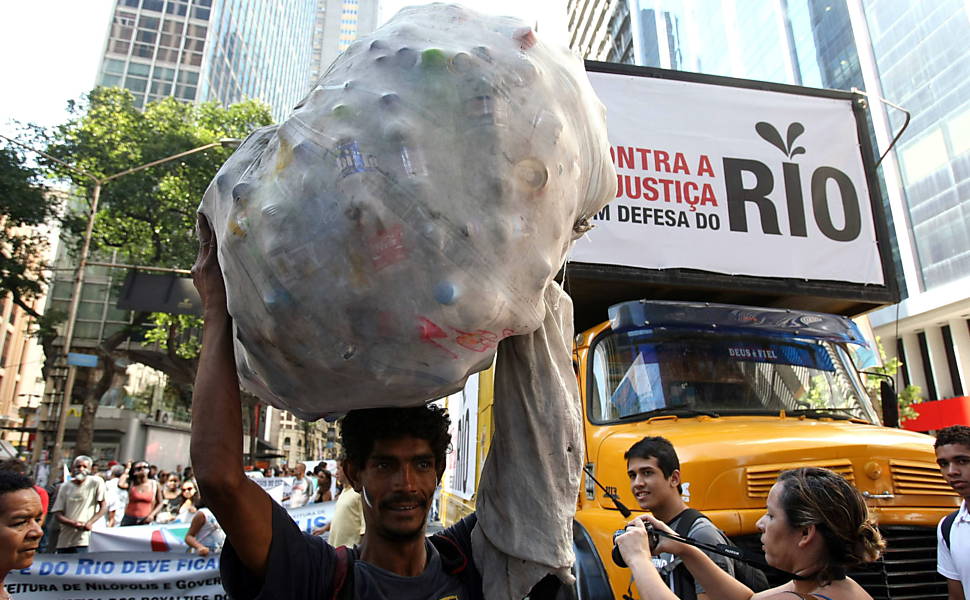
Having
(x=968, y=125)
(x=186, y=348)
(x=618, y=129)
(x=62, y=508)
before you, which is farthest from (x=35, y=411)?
(x=968, y=125)

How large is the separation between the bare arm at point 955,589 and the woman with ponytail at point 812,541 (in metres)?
1.53

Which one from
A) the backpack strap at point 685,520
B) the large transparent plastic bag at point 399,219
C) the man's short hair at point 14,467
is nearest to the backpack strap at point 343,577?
the large transparent plastic bag at point 399,219

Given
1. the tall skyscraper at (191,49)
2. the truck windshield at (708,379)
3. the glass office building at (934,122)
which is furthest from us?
the tall skyscraper at (191,49)

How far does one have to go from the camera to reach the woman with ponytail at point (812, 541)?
78.4 inches

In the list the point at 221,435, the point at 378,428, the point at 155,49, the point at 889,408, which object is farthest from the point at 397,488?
the point at 155,49

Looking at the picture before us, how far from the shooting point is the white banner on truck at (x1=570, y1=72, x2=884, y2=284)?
4668 millimetres

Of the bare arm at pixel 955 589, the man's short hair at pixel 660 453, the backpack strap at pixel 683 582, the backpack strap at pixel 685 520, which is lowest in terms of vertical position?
the bare arm at pixel 955 589

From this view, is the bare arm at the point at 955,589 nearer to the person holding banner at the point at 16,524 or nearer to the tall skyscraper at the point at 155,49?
the person holding banner at the point at 16,524

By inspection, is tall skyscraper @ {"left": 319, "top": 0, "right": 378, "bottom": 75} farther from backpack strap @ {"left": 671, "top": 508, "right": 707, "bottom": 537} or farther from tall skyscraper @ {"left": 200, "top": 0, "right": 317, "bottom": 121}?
backpack strap @ {"left": 671, "top": 508, "right": 707, "bottom": 537}

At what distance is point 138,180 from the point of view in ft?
69.4

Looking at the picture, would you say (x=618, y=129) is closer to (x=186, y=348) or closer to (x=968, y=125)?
(x=186, y=348)

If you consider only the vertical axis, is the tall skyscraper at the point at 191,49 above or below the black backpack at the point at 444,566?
above

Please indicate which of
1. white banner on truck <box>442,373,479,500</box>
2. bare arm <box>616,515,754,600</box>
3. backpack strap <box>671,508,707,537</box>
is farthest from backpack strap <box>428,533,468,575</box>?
white banner on truck <box>442,373,479,500</box>

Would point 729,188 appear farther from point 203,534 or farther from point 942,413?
point 942,413
